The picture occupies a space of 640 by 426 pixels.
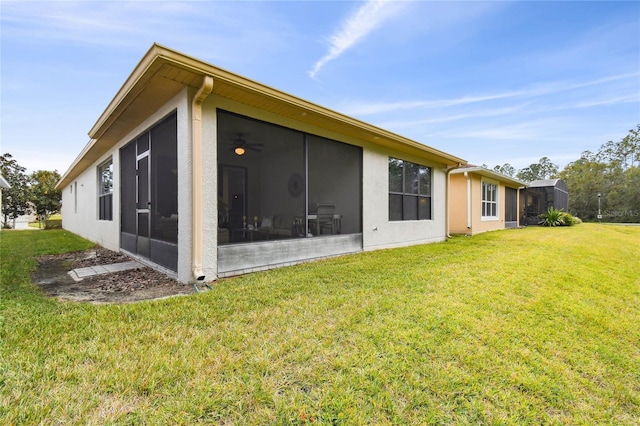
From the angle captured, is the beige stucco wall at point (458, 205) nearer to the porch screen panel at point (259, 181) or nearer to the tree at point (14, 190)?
the porch screen panel at point (259, 181)

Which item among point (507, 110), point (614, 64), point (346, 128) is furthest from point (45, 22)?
point (507, 110)

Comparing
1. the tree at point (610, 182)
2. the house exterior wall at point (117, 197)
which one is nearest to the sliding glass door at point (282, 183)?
the house exterior wall at point (117, 197)

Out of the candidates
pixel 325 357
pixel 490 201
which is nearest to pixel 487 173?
pixel 490 201

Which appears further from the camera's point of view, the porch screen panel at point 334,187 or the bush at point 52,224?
the bush at point 52,224

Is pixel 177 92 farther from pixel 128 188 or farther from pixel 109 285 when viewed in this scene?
pixel 128 188

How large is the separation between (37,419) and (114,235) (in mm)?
6794

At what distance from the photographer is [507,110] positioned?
16859 mm

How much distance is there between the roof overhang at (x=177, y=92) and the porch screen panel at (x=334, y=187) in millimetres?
419

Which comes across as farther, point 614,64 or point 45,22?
point 614,64

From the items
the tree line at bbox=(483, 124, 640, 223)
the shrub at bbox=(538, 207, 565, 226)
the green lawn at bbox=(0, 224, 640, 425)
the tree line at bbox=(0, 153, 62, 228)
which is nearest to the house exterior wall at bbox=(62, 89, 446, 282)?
the green lawn at bbox=(0, 224, 640, 425)

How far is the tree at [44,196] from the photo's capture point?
21828mm

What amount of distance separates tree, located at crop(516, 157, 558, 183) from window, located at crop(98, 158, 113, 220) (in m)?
56.1

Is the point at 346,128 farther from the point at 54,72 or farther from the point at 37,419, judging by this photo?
the point at 54,72

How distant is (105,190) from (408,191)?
8.89 metres
